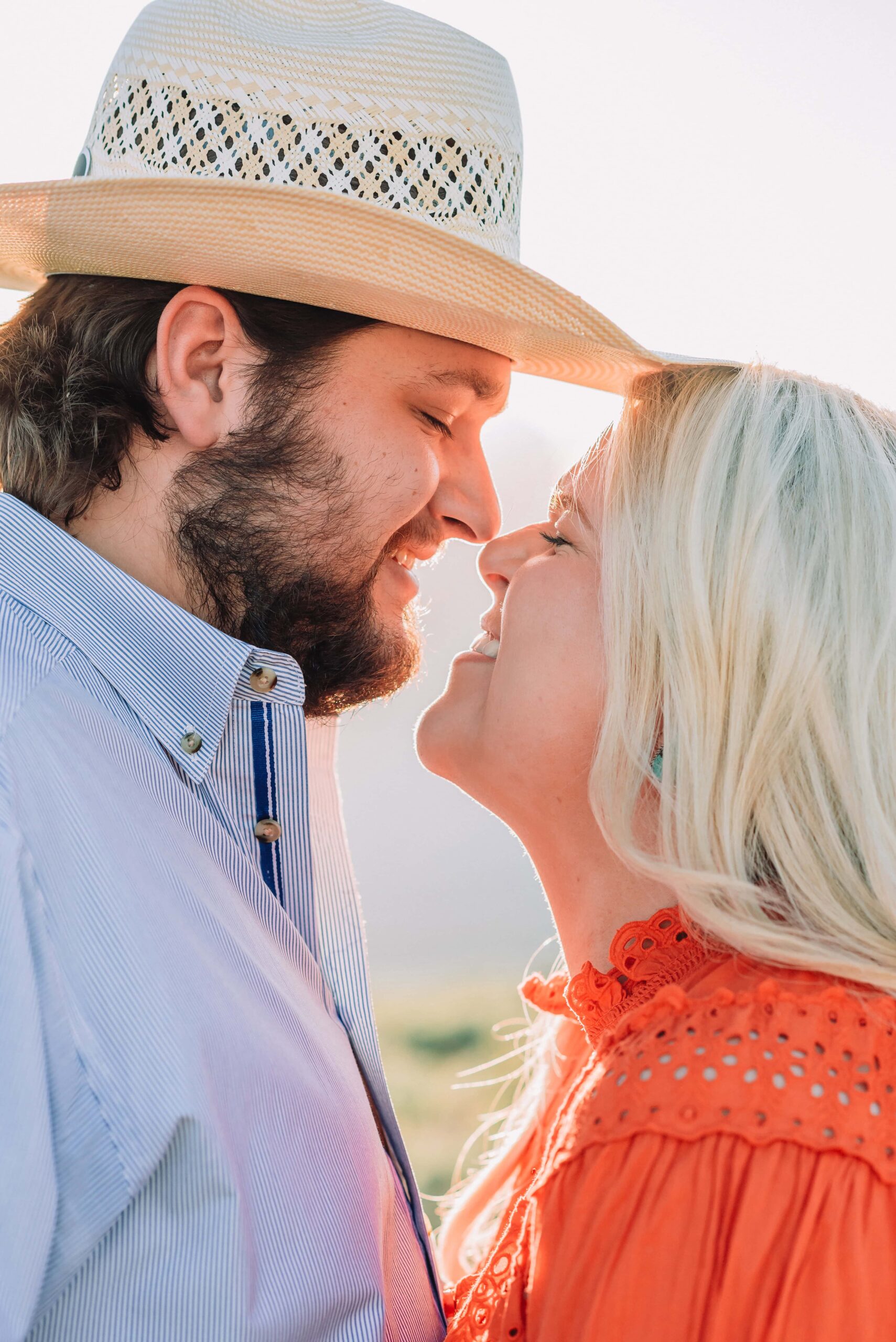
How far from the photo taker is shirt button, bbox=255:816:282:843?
1658 millimetres

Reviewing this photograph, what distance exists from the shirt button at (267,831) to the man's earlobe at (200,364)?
739 mm

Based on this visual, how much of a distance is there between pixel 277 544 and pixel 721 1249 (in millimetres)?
1325

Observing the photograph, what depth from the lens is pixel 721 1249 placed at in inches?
51.4

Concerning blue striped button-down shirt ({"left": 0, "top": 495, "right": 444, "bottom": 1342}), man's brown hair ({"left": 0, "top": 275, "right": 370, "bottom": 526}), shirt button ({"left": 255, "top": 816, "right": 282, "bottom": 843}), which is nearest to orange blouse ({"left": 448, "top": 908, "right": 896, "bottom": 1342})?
blue striped button-down shirt ({"left": 0, "top": 495, "right": 444, "bottom": 1342})

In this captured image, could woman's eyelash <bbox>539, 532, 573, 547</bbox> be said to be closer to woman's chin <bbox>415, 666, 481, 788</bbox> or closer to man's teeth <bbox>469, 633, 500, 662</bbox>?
man's teeth <bbox>469, 633, 500, 662</bbox>

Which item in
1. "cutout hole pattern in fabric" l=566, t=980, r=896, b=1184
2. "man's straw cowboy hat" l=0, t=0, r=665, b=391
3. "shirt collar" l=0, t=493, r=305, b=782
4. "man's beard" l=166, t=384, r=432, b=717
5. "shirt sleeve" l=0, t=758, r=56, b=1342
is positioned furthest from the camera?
"man's beard" l=166, t=384, r=432, b=717

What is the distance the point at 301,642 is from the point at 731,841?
0.86 m

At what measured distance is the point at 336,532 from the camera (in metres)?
2.05

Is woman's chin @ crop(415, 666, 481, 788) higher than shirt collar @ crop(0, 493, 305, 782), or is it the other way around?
shirt collar @ crop(0, 493, 305, 782)

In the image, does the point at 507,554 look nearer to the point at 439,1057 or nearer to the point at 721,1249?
the point at 721,1249

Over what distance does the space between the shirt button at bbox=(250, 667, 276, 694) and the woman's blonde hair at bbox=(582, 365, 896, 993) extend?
56 centimetres

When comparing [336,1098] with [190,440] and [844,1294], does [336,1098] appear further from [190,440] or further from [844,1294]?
[190,440]

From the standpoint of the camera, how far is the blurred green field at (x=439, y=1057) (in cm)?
570

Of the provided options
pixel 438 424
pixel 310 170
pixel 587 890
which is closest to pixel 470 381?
pixel 438 424
